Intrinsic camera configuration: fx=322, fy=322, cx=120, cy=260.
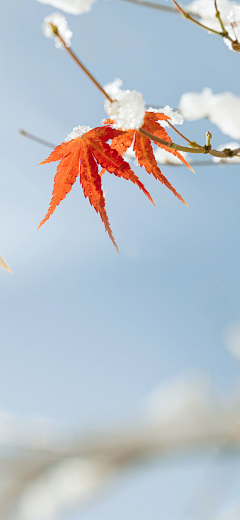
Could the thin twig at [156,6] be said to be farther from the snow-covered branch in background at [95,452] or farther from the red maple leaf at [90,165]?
the snow-covered branch in background at [95,452]

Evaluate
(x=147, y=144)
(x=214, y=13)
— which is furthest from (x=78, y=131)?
(x=214, y=13)

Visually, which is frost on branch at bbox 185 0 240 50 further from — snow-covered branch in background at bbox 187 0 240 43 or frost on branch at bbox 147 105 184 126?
frost on branch at bbox 147 105 184 126

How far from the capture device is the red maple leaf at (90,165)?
4.20 ft

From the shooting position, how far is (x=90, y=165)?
53.3 inches

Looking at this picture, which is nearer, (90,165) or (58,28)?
(58,28)

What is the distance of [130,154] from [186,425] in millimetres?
1585

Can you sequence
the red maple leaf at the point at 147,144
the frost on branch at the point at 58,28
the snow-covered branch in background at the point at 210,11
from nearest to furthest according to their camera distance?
the frost on branch at the point at 58,28, the red maple leaf at the point at 147,144, the snow-covered branch in background at the point at 210,11

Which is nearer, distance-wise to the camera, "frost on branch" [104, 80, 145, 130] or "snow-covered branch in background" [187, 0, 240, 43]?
"frost on branch" [104, 80, 145, 130]

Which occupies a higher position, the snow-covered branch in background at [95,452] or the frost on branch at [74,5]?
the frost on branch at [74,5]

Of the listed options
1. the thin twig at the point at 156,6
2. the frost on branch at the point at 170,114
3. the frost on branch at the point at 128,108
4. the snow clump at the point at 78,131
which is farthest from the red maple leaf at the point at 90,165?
the thin twig at the point at 156,6

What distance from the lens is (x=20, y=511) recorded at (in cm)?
93

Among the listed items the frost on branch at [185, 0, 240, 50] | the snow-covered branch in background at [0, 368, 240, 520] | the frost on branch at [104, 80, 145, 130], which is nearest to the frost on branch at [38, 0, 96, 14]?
the frost on branch at [185, 0, 240, 50]

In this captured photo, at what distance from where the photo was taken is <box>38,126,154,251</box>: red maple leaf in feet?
4.20

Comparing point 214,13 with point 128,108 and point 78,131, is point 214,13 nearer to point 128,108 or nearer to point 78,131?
point 78,131
